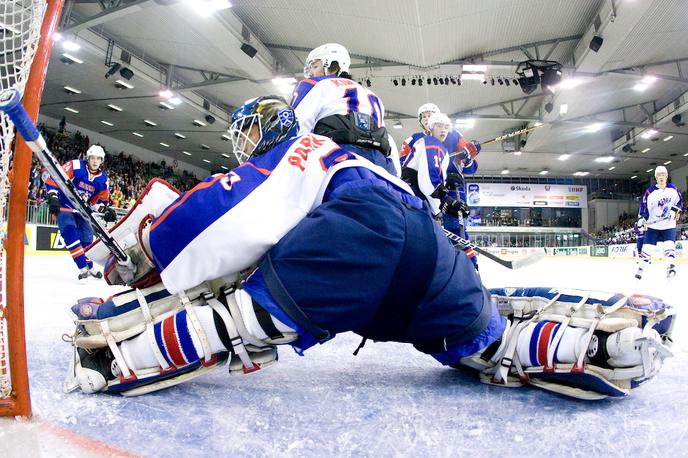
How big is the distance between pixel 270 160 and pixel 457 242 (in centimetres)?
224

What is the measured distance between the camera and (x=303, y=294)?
946mm

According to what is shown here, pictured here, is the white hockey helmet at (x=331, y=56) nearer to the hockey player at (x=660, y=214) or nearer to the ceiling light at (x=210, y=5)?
the hockey player at (x=660, y=214)

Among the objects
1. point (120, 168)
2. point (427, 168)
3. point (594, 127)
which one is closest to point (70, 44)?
point (427, 168)

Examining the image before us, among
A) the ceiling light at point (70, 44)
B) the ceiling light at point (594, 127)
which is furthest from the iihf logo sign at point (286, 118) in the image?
the ceiling light at point (594, 127)

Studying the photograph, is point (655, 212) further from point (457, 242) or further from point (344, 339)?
point (344, 339)

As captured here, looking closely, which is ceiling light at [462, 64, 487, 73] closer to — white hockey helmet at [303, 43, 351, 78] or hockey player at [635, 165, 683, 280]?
hockey player at [635, 165, 683, 280]

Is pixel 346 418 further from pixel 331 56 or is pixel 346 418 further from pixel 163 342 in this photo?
pixel 331 56

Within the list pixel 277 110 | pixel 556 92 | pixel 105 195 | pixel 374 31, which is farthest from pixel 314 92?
pixel 556 92

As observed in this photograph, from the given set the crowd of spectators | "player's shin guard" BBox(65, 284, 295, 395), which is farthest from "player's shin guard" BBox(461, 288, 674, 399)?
the crowd of spectators

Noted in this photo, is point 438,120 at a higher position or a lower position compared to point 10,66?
higher

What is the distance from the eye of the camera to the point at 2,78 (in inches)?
36.2

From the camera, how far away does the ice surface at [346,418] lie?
79cm

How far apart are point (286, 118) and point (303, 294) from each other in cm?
50

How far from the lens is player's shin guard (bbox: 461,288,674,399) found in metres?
0.97
